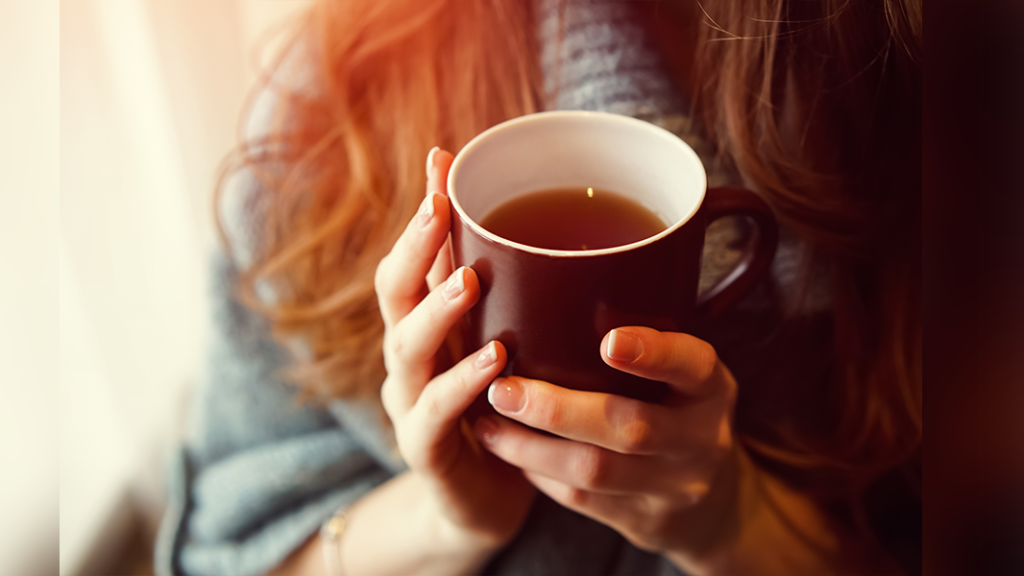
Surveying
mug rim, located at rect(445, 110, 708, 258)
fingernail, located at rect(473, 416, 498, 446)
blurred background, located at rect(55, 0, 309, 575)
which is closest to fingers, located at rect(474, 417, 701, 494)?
fingernail, located at rect(473, 416, 498, 446)

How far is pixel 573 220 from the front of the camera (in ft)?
1.10

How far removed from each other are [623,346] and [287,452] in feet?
1.00

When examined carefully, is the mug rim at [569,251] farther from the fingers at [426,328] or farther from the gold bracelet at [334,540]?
the gold bracelet at [334,540]

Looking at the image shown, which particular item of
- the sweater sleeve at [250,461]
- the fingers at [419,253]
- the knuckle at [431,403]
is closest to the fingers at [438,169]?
the fingers at [419,253]

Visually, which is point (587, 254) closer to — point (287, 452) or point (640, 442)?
point (640, 442)

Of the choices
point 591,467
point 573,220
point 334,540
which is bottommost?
point 334,540

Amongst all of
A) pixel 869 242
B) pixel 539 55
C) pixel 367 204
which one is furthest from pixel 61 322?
pixel 869 242

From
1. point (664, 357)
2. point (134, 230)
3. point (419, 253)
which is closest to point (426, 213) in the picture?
point (419, 253)

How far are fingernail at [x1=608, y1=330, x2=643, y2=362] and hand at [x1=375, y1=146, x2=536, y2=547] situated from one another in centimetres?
5

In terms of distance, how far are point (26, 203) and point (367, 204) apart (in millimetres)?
205

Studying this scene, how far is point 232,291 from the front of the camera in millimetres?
452

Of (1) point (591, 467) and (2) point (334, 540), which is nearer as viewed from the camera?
(1) point (591, 467)

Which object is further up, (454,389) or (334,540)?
(454,389)

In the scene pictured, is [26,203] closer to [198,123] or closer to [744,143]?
[198,123]
